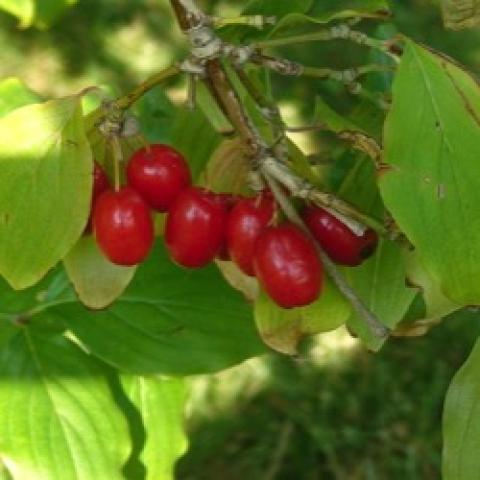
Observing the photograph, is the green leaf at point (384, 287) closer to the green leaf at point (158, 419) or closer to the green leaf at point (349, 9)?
the green leaf at point (349, 9)

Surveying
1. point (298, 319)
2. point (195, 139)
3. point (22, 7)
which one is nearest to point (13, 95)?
point (22, 7)

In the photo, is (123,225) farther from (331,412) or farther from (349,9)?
(331,412)

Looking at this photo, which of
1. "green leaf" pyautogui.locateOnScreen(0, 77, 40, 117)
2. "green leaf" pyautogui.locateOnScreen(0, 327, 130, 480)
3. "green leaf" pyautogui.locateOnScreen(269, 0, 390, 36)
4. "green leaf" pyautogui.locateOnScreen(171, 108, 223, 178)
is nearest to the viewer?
"green leaf" pyautogui.locateOnScreen(269, 0, 390, 36)

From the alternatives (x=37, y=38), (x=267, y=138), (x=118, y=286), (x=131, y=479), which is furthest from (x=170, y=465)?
(x=37, y=38)

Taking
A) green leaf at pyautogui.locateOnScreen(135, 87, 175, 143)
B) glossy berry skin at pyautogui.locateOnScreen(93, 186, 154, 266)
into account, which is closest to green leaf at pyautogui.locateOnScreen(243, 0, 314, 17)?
glossy berry skin at pyautogui.locateOnScreen(93, 186, 154, 266)

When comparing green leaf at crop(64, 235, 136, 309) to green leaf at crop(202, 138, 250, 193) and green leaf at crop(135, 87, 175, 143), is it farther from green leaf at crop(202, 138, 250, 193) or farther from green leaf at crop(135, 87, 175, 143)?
green leaf at crop(135, 87, 175, 143)
